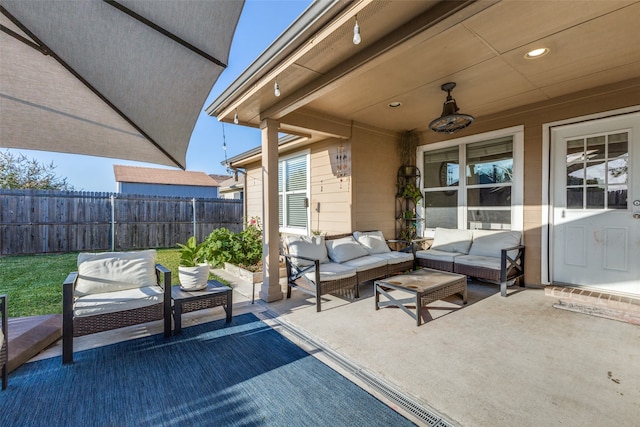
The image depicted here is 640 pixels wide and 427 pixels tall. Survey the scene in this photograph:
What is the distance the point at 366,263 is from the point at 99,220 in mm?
7701

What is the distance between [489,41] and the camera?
2.78m

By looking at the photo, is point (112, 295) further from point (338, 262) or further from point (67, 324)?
point (338, 262)

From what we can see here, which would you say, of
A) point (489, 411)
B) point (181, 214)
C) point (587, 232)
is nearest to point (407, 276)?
point (489, 411)

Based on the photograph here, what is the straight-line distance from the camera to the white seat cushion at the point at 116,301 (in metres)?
2.60

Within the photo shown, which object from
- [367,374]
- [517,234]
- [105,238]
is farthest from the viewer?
[105,238]

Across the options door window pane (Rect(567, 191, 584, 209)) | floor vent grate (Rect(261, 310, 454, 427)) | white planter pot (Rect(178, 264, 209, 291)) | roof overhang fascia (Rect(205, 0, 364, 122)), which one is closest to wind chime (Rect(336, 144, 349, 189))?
roof overhang fascia (Rect(205, 0, 364, 122))

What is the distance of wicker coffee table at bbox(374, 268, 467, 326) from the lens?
322cm

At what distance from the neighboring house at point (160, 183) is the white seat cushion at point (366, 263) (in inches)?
559

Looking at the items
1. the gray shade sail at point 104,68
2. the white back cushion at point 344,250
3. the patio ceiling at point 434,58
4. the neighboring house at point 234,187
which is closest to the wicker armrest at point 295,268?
the white back cushion at point 344,250

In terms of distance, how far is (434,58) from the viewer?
10.0ft

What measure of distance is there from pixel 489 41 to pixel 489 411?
3.10m

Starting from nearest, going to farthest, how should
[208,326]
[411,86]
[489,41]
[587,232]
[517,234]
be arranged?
[489,41]
[208,326]
[411,86]
[587,232]
[517,234]

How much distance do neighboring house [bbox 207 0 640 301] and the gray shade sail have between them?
84 cm

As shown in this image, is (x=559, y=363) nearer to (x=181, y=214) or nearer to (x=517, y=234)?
(x=517, y=234)
